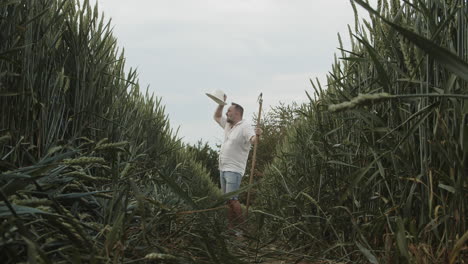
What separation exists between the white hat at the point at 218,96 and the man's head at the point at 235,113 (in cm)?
107

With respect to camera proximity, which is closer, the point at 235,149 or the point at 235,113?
the point at 235,149

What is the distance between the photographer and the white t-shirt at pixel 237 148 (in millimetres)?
6871

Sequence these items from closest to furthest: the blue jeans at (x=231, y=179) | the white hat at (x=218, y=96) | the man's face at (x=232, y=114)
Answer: the blue jeans at (x=231, y=179)
the man's face at (x=232, y=114)
the white hat at (x=218, y=96)

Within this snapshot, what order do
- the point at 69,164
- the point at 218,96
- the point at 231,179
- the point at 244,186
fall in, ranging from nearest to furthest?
the point at 244,186, the point at 69,164, the point at 231,179, the point at 218,96

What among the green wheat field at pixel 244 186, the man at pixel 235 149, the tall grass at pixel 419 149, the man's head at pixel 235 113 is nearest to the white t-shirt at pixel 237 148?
the man at pixel 235 149

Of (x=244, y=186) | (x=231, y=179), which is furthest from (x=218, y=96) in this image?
(x=244, y=186)

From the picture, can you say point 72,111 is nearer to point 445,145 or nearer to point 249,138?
point 445,145

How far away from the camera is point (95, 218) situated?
72.7 inches

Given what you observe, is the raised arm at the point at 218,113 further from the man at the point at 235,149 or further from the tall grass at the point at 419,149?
the tall grass at the point at 419,149

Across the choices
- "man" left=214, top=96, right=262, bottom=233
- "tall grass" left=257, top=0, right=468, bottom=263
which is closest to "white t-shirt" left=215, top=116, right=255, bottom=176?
"man" left=214, top=96, right=262, bottom=233

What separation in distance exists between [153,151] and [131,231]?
11.1ft

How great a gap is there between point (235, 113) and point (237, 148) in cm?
58

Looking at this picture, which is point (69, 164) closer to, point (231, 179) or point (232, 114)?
point (231, 179)

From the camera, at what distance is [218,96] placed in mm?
8492
